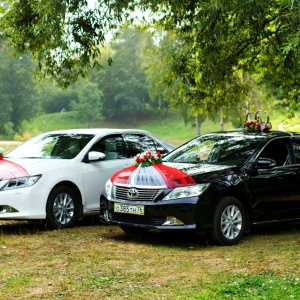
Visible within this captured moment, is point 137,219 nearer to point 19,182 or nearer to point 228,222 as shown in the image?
point 228,222

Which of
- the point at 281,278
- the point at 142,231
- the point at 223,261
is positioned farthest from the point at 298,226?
the point at 281,278

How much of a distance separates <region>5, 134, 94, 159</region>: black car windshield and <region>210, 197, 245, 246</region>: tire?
10.1 ft

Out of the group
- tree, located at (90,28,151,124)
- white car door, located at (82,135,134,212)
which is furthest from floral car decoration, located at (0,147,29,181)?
tree, located at (90,28,151,124)

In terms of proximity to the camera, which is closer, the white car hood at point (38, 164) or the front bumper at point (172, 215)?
the front bumper at point (172, 215)

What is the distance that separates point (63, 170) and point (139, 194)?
188 cm

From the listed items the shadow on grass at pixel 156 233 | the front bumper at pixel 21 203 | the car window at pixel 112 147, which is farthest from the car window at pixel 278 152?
the front bumper at pixel 21 203

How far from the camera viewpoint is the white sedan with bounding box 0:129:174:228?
957cm

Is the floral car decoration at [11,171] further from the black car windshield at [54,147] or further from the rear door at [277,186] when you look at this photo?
the rear door at [277,186]

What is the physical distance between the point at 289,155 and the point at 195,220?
7.55 feet

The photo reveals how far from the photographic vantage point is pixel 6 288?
20.1 feet

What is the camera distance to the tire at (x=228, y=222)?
8461mm

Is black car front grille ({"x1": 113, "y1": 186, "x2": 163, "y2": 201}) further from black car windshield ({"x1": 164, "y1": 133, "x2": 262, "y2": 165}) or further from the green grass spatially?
black car windshield ({"x1": 164, "y1": 133, "x2": 262, "y2": 165})

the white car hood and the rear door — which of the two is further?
the white car hood

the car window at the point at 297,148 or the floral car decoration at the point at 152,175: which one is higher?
the car window at the point at 297,148
